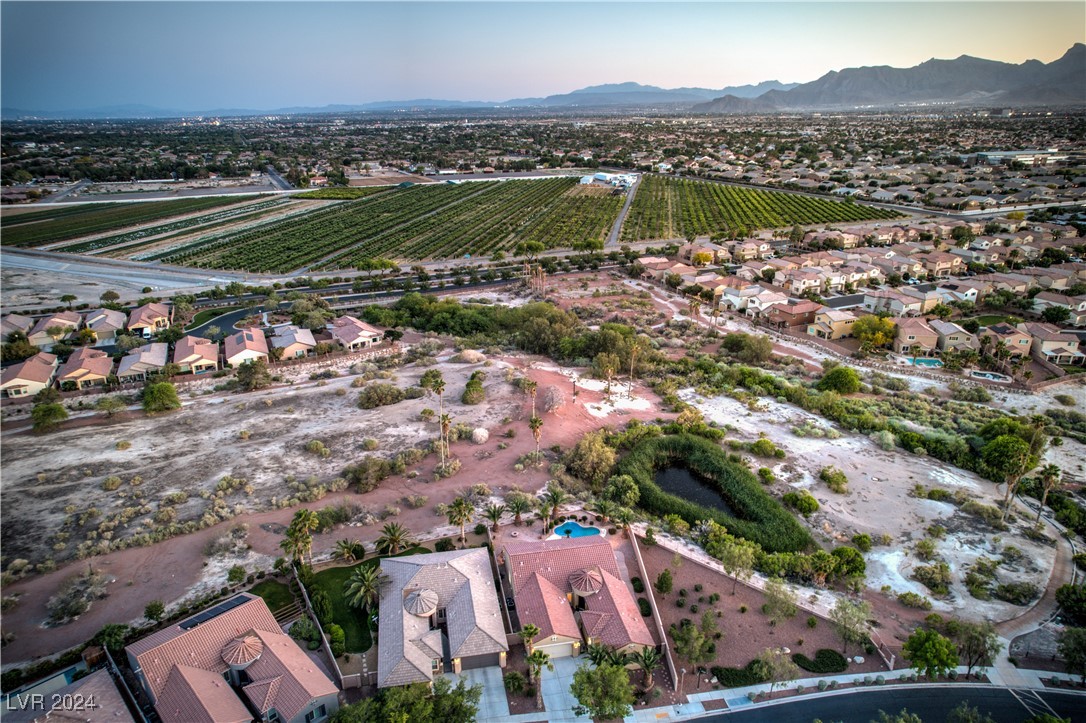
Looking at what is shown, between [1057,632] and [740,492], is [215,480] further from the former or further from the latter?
[1057,632]

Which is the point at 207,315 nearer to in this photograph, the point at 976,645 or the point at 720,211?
the point at 976,645

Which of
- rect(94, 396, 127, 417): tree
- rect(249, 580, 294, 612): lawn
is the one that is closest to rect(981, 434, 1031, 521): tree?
rect(249, 580, 294, 612): lawn

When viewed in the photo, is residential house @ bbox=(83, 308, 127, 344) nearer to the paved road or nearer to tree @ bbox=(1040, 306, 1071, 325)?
the paved road

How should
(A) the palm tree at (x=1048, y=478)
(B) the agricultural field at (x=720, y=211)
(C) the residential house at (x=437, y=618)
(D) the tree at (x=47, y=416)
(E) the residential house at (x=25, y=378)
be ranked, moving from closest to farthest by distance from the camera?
(C) the residential house at (x=437, y=618) → (A) the palm tree at (x=1048, y=478) → (D) the tree at (x=47, y=416) → (E) the residential house at (x=25, y=378) → (B) the agricultural field at (x=720, y=211)

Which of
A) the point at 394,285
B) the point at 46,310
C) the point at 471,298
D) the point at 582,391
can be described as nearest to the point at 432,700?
the point at 582,391

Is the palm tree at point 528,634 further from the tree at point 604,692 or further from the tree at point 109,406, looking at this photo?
the tree at point 109,406

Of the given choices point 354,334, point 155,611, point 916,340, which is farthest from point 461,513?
point 916,340

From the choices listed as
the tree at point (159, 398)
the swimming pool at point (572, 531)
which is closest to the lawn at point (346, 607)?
the swimming pool at point (572, 531)
